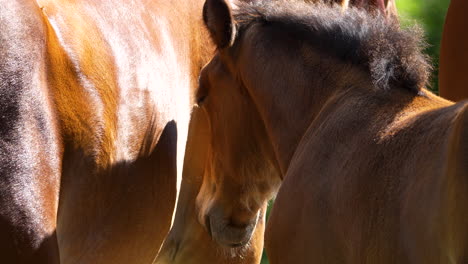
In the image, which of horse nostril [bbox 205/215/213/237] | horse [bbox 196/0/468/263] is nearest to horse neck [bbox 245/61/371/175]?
horse [bbox 196/0/468/263]

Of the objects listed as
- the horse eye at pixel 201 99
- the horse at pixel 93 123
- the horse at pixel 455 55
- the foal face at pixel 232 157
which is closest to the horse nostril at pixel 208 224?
the foal face at pixel 232 157

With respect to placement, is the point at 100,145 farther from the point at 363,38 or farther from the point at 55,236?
the point at 363,38

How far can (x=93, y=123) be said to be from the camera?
3268mm

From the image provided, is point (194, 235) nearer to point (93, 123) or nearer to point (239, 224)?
point (239, 224)

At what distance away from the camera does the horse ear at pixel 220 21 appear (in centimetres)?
375

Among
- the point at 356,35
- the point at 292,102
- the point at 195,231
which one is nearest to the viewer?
the point at 356,35

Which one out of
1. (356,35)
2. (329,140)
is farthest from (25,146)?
(356,35)

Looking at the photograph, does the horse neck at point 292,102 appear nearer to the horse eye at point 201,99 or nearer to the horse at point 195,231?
the horse eye at point 201,99

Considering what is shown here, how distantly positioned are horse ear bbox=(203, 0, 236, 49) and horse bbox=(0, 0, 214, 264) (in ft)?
0.85

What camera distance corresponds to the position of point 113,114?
134 inches

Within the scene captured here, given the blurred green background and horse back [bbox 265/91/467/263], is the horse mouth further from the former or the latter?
the blurred green background

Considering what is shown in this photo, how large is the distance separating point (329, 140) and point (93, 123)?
0.85 m

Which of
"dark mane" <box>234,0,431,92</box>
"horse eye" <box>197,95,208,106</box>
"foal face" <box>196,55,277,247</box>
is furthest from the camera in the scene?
"horse eye" <box>197,95,208,106</box>

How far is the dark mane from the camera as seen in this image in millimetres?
3254
